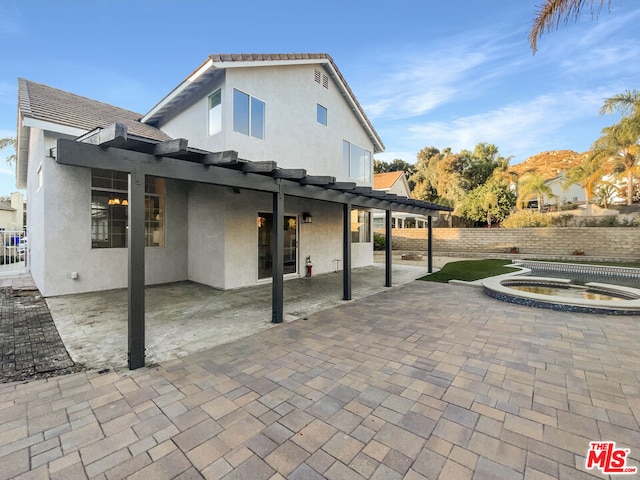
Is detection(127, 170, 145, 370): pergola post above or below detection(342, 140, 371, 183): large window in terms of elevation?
below

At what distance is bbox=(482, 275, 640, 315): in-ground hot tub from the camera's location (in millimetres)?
Result: 6512

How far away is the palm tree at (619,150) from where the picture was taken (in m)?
18.2

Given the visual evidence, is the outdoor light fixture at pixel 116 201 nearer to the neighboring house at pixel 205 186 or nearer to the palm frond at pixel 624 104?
the neighboring house at pixel 205 186

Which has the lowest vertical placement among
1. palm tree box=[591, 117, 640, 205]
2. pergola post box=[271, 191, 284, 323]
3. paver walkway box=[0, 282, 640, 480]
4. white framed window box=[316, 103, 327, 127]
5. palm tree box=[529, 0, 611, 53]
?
paver walkway box=[0, 282, 640, 480]

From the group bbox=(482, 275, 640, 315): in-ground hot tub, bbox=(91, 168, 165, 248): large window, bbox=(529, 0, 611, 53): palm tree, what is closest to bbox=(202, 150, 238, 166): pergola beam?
bbox=(91, 168, 165, 248): large window

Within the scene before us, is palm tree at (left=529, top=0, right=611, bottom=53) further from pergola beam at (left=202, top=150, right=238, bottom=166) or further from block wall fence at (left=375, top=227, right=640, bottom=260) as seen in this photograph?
block wall fence at (left=375, top=227, right=640, bottom=260)

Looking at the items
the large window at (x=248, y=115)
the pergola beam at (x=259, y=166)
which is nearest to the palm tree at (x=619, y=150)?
the large window at (x=248, y=115)

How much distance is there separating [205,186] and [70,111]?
4190mm

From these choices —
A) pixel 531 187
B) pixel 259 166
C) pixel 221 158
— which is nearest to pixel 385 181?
pixel 531 187

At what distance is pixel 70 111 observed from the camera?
8523 mm

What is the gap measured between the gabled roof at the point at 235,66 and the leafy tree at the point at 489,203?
15.8 m

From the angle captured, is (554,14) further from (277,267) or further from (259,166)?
(277,267)

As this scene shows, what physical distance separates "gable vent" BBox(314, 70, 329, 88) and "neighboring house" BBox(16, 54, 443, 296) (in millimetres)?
75

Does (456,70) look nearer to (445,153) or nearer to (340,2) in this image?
(340,2)
